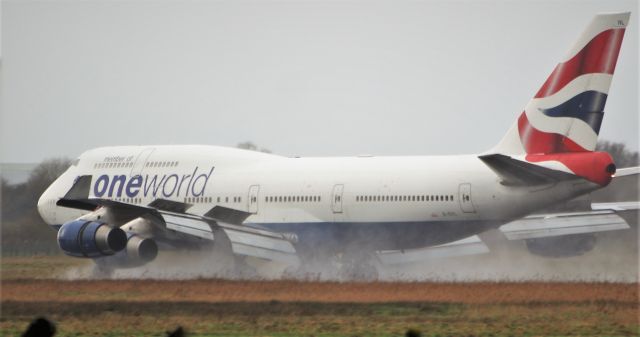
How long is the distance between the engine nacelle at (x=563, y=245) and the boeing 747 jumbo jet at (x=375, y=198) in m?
0.04

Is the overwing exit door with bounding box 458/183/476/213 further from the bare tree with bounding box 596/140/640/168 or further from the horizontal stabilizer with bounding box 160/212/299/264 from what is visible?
the bare tree with bounding box 596/140/640/168

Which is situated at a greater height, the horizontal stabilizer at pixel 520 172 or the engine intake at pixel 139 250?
the horizontal stabilizer at pixel 520 172

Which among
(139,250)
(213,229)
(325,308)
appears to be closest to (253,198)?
(213,229)

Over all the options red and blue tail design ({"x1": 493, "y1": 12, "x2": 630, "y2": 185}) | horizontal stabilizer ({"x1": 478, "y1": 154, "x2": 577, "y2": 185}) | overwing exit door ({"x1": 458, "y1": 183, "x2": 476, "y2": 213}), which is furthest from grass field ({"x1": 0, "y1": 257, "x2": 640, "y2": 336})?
red and blue tail design ({"x1": 493, "y1": 12, "x2": 630, "y2": 185})

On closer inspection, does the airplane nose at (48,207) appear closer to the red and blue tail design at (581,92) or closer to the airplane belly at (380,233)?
the airplane belly at (380,233)

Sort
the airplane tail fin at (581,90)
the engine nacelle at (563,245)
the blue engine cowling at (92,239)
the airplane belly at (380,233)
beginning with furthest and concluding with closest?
the engine nacelle at (563,245)
the blue engine cowling at (92,239)
the airplane belly at (380,233)
the airplane tail fin at (581,90)

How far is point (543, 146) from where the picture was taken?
94.1 ft

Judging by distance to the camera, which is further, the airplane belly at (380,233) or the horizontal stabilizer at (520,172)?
the airplane belly at (380,233)

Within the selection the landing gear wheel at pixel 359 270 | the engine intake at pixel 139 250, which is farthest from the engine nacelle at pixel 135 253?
the landing gear wheel at pixel 359 270

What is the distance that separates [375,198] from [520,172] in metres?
4.63

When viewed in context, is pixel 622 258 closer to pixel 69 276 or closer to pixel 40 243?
pixel 69 276

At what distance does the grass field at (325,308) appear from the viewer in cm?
1739

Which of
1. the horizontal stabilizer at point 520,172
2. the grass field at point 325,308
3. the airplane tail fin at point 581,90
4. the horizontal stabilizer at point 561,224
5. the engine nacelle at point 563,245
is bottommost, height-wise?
the grass field at point 325,308

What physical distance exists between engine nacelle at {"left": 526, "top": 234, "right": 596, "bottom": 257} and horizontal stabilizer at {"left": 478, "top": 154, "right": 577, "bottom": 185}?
12.0ft
